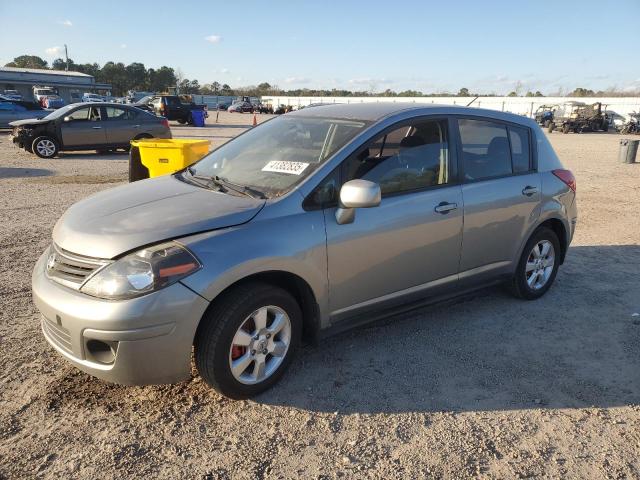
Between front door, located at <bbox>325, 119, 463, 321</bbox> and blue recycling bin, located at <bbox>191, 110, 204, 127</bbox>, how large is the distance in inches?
1148

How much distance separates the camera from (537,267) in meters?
4.82

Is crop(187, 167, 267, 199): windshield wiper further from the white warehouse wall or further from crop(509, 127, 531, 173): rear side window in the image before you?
the white warehouse wall

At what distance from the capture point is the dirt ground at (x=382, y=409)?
260 centimetres

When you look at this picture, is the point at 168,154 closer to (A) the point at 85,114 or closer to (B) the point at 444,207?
(B) the point at 444,207

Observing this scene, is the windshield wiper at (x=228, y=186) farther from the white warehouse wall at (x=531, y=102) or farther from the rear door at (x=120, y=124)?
the white warehouse wall at (x=531, y=102)

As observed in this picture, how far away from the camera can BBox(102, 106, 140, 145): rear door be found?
15.0 metres

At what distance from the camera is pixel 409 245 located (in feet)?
12.0

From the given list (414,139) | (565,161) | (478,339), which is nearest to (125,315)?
(414,139)

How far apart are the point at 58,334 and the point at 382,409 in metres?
1.94

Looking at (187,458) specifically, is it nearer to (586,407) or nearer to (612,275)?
(586,407)

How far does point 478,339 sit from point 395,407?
1.25 meters

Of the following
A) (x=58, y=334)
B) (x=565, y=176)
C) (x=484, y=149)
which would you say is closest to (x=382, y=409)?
(x=58, y=334)

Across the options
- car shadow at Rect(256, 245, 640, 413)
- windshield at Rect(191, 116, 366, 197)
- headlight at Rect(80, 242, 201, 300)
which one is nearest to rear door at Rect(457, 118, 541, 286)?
car shadow at Rect(256, 245, 640, 413)

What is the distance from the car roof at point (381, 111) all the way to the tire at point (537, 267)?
1.19 m
